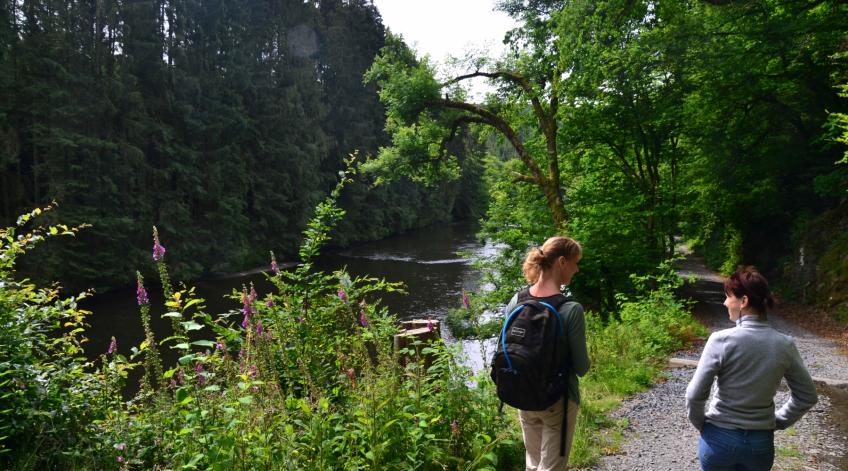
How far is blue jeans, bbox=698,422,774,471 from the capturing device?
223 cm

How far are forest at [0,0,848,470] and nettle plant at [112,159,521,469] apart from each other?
0.06 feet

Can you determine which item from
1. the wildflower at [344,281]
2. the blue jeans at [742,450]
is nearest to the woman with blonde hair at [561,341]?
the blue jeans at [742,450]

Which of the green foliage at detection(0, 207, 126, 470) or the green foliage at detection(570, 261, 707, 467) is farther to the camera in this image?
the green foliage at detection(570, 261, 707, 467)

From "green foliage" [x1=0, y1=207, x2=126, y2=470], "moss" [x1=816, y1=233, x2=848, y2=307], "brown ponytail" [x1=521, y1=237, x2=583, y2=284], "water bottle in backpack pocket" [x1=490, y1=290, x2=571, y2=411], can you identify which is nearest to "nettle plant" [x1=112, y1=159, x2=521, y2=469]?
"green foliage" [x1=0, y1=207, x2=126, y2=470]

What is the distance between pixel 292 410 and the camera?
280 centimetres

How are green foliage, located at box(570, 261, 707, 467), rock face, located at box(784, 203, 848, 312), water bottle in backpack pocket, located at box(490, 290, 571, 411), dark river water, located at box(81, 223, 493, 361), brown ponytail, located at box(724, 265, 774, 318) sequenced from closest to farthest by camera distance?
brown ponytail, located at box(724, 265, 774, 318) < water bottle in backpack pocket, located at box(490, 290, 571, 411) < green foliage, located at box(570, 261, 707, 467) < rock face, located at box(784, 203, 848, 312) < dark river water, located at box(81, 223, 493, 361)

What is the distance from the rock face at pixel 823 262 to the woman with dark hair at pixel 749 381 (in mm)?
10644

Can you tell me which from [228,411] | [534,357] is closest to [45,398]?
[228,411]

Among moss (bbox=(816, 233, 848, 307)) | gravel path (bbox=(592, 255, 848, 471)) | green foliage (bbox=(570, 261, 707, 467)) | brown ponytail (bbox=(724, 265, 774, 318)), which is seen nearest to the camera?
brown ponytail (bbox=(724, 265, 774, 318))

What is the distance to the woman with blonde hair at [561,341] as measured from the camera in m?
2.47

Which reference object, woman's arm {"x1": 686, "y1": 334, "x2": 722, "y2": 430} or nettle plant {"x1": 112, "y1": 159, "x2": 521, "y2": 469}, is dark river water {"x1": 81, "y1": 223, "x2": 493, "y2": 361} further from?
woman's arm {"x1": 686, "y1": 334, "x2": 722, "y2": 430}

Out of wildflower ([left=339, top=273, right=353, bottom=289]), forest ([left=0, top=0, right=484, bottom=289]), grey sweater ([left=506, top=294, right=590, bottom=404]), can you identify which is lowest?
grey sweater ([left=506, top=294, right=590, bottom=404])

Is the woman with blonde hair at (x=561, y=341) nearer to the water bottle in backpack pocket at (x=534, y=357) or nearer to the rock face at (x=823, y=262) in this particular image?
the water bottle in backpack pocket at (x=534, y=357)

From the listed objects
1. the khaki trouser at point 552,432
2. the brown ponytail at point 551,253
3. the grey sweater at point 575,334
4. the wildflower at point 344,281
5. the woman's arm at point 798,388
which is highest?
the brown ponytail at point 551,253
